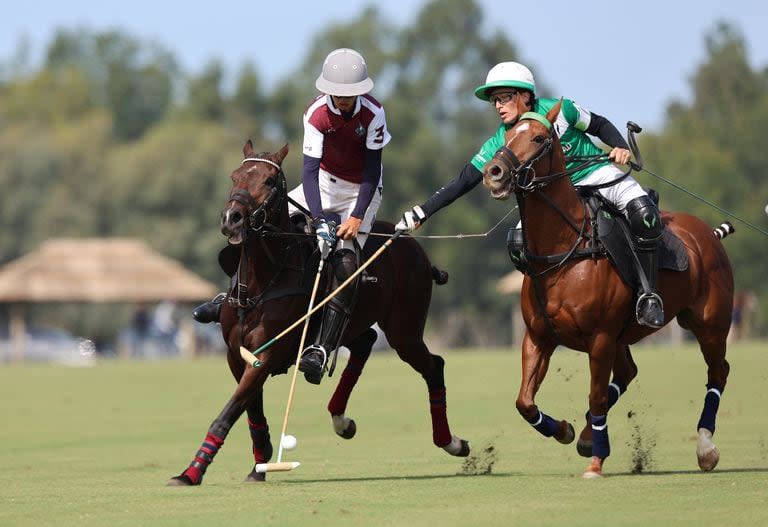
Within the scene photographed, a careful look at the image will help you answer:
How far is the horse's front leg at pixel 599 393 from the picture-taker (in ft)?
35.5

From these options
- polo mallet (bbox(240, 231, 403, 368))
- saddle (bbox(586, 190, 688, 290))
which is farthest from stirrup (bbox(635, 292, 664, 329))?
polo mallet (bbox(240, 231, 403, 368))

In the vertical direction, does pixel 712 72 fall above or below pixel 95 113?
above

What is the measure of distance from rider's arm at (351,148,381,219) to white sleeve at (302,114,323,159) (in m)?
0.37

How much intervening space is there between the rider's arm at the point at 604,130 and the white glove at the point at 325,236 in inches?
77.0

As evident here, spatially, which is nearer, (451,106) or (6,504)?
(6,504)

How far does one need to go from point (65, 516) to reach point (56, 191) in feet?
198

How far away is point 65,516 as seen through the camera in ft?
30.9

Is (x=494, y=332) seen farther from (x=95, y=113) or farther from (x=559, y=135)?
(x=559, y=135)

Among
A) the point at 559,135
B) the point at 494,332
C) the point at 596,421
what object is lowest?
the point at 494,332

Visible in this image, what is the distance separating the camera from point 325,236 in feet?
37.4

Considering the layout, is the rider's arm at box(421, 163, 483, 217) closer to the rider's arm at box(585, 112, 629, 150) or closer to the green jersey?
the green jersey

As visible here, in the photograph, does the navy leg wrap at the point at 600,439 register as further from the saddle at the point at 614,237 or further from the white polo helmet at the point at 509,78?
the white polo helmet at the point at 509,78

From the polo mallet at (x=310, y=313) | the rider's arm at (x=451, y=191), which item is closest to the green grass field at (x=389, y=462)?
the polo mallet at (x=310, y=313)

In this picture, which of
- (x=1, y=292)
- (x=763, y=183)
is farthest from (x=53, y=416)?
(x=763, y=183)
